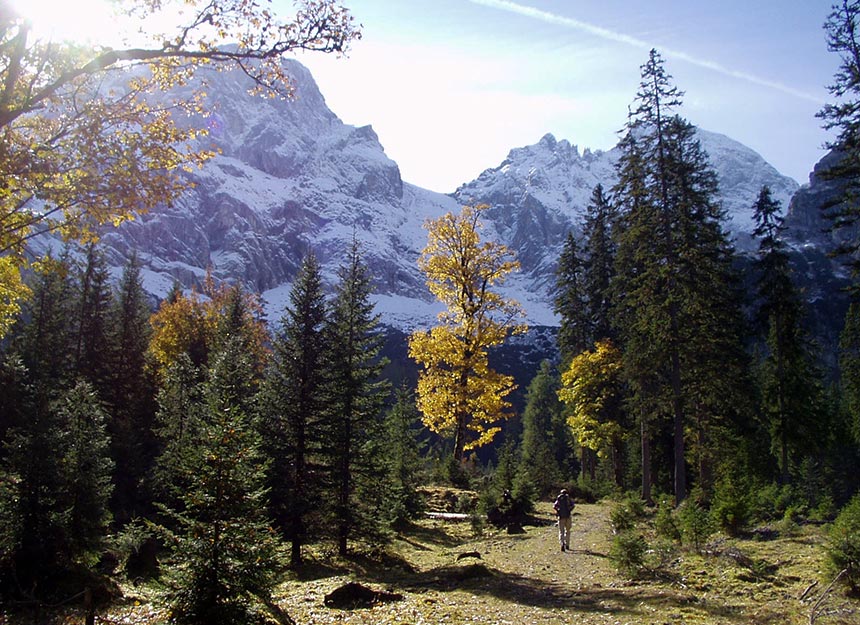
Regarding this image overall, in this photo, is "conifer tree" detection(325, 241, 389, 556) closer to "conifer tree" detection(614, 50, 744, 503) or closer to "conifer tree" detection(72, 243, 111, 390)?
"conifer tree" detection(614, 50, 744, 503)

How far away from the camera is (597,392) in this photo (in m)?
30.7

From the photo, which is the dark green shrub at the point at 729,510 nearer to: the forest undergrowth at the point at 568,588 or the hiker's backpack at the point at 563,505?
the forest undergrowth at the point at 568,588

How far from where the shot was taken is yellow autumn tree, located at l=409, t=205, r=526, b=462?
74.6 feet

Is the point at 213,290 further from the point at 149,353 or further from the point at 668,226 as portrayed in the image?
the point at 668,226

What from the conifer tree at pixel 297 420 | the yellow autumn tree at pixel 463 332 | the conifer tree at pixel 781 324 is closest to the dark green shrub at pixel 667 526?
the yellow autumn tree at pixel 463 332

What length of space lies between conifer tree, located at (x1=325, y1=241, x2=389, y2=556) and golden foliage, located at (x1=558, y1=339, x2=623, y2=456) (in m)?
15.1

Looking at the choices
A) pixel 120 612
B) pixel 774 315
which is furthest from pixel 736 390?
pixel 120 612

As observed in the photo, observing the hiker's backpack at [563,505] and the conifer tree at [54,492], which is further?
the hiker's backpack at [563,505]

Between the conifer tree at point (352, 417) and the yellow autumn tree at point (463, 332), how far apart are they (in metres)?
4.36

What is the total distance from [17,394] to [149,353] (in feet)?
Result: 31.3

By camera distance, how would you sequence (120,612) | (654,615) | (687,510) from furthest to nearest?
(687,510)
(120,612)
(654,615)

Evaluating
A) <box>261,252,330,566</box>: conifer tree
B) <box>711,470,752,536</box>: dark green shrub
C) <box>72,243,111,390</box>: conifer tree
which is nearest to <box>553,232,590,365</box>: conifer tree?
<box>711,470,752,536</box>: dark green shrub

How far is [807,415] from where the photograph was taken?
36156 mm

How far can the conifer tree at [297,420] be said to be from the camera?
672 inches
